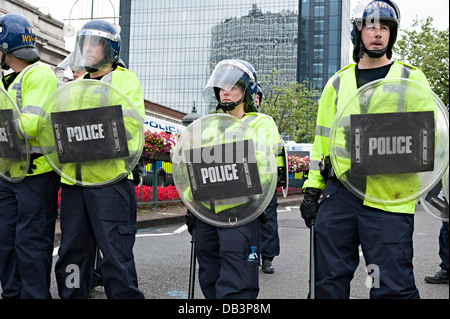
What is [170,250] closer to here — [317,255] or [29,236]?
[29,236]

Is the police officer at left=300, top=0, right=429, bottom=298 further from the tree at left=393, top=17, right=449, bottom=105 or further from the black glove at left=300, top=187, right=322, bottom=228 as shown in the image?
the tree at left=393, top=17, right=449, bottom=105

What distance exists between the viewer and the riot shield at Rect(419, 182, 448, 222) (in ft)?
8.67

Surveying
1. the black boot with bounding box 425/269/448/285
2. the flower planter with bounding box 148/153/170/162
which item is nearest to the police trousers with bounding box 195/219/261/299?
the black boot with bounding box 425/269/448/285

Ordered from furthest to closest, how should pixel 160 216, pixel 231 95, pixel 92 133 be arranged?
pixel 160 216 → pixel 231 95 → pixel 92 133

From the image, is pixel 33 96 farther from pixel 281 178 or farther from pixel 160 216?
pixel 160 216

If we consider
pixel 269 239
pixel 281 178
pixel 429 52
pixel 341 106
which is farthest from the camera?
pixel 429 52

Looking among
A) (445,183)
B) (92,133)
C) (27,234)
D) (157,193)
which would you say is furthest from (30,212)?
(157,193)

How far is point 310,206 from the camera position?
2.87m

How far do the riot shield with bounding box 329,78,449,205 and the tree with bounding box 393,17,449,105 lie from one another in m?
23.8

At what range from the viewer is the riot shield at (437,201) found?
2.64 meters

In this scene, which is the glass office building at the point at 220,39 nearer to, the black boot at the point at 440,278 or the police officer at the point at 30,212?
the black boot at the point at 440,278

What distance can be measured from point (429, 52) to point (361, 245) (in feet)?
91.1

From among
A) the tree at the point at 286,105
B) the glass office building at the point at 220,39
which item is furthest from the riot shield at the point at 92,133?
the glass office building at the point at 220,39

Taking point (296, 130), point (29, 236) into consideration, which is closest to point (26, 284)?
point (29, 236)
